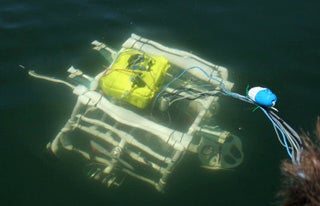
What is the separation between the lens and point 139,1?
9898 millimetres

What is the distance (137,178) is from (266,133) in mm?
2615

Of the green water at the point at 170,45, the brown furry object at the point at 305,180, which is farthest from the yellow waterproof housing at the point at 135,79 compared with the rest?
the brown furry object at the point at 305,180

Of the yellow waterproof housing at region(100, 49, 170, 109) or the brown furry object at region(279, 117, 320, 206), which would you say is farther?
the yellow waterproof housing at region(100, 49, 170, 109)

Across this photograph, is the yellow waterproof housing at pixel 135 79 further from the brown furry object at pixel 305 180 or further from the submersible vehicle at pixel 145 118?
the brown furry object at pixel 305 180

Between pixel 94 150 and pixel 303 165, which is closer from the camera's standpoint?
pixel 303 165

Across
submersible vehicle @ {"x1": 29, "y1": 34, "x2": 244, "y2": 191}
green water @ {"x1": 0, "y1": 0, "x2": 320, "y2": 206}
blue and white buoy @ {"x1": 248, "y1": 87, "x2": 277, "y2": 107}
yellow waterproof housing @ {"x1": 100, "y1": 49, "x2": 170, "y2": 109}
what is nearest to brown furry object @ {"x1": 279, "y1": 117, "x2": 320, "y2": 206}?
blue and white buoy @ {"x1": 248, "y1": 87, "x2": 277, "y2": 107}

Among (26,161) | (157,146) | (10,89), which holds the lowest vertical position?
(26,161)

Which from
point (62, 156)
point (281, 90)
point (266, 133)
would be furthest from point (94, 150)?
point (281, 90)

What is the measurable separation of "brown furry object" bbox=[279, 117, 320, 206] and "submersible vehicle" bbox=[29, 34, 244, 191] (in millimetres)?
2325

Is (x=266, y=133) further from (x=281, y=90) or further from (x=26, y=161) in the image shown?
(x=26, y=161)

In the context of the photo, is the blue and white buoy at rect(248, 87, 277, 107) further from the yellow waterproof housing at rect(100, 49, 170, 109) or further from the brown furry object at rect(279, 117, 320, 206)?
the brown furry object at rect(279, 117, 320, 206)

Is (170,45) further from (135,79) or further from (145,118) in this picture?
(145,118)

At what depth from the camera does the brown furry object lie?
289 centimetres

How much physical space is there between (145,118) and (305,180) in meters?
3.16
